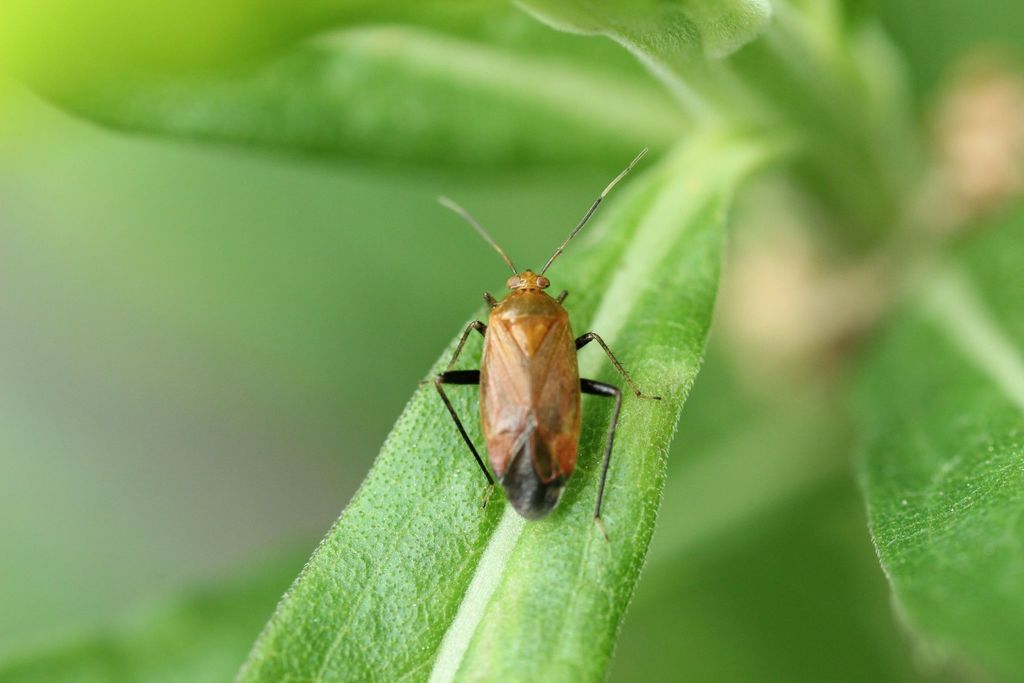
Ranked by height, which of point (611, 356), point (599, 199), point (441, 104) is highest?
point (441, 104)

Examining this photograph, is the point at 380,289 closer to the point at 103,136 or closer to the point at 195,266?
the point at 195,266

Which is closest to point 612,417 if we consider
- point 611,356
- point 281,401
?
A: point 611,356

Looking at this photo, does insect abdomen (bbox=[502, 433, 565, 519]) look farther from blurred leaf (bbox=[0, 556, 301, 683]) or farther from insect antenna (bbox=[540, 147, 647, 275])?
blurred leaf (bbox=[0, 556, 301, 683])

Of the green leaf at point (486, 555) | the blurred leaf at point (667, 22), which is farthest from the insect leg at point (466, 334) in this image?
the blurred leaf at point (667, 22)

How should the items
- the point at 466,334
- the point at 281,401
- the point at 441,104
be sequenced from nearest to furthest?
the point at 466,334 < the point at 441,104 < the point at 281,401

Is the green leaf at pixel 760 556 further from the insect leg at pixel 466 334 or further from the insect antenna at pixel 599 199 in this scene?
the insect leg at pixel 466 334

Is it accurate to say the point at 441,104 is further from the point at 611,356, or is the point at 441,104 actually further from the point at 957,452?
the point at 957,452
